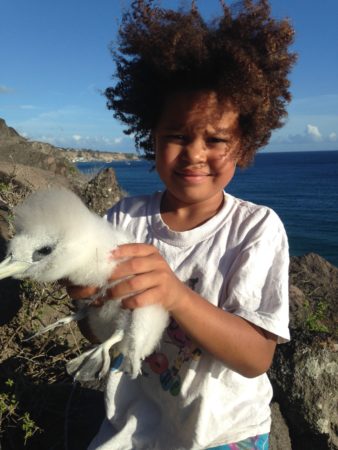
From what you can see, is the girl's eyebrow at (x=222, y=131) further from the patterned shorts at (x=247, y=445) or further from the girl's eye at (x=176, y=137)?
the patterned shorts at (x=247, y=445)

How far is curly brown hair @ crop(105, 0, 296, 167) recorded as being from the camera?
1846 mm

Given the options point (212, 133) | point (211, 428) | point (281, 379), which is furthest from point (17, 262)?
point (281, 379)

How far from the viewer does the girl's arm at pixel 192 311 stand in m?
1.35

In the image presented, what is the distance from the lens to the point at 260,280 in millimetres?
1820

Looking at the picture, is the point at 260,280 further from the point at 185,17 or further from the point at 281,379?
the point at 281,379

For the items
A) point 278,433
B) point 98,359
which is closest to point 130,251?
point 98,359

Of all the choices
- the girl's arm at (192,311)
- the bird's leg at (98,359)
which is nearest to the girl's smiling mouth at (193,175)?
the girl's arm at (192,311)

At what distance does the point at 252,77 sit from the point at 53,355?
9.37 ft

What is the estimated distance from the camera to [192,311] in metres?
1.48

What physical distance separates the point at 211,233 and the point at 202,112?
537mm

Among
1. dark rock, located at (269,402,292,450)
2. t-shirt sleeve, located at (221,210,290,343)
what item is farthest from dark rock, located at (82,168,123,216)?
t-shirt sleeve, located at (221,210,290,343)

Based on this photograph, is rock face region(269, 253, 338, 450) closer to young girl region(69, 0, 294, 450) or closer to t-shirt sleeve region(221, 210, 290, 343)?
young girl region(69, 0, 294, 450)

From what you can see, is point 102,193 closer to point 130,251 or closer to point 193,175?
point 193,175

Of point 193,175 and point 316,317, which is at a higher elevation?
point 193,175
